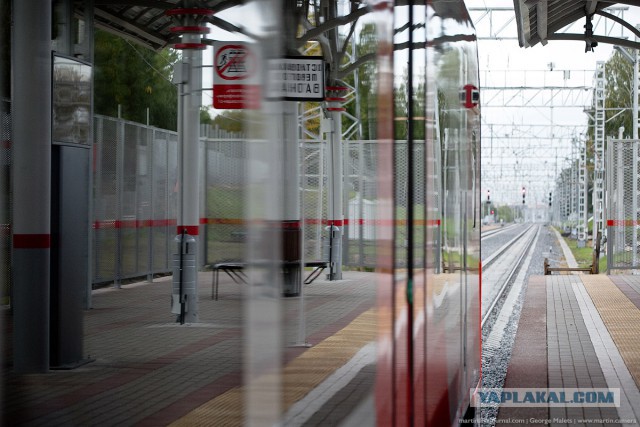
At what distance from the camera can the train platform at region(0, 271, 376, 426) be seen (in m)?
1.87

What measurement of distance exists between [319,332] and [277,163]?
16.0 inches

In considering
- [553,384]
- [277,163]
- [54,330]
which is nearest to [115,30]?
[277,163]

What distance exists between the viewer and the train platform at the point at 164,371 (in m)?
1.87

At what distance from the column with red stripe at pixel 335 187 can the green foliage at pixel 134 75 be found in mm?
375

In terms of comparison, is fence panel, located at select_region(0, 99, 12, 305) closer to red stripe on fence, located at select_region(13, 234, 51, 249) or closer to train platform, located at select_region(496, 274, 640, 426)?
red stripe on fence, located at select_region(13, 234, 51, 249)

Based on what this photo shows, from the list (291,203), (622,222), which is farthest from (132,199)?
(622,222)

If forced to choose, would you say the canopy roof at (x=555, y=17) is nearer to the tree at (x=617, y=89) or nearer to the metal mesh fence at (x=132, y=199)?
the metal mesh fence at (x=132, y=199)

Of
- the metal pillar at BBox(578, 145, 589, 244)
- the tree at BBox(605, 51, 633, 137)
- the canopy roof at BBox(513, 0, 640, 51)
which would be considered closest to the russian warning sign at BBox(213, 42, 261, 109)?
the canopy roof at BBox(513, 0, 640, 51)

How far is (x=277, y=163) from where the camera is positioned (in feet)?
6.28

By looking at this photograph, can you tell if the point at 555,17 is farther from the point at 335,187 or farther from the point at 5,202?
the point at 5,202

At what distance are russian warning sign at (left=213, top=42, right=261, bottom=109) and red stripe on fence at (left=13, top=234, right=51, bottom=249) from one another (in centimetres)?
54

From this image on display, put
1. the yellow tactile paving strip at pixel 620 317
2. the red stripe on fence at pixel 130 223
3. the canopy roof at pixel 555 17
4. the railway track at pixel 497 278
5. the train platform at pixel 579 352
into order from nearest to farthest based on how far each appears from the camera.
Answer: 1. the red stripe on fence at pixel 130 223
2. the train platform at pixel 579 352
3. the yellow tactile paving strip at pixel 620 317
4. the canopy roof at pixel 555 17
5. the railway track at pixel 497 278

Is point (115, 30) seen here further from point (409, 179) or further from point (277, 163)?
point (409, 179)

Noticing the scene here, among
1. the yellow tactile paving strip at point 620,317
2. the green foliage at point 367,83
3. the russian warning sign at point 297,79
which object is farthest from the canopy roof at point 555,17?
the russian warning sign at point 297,79
